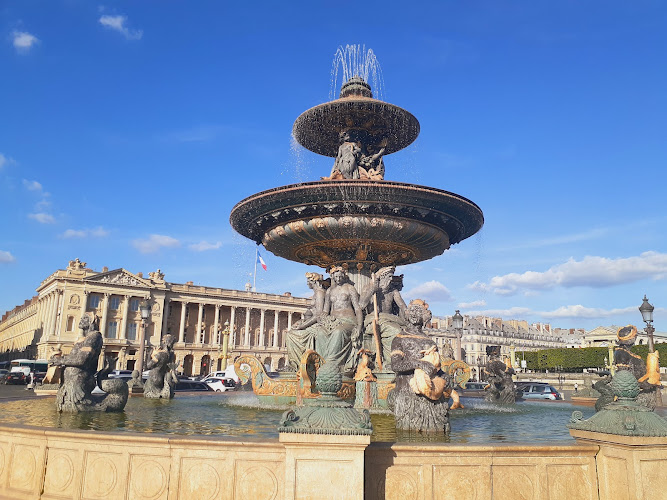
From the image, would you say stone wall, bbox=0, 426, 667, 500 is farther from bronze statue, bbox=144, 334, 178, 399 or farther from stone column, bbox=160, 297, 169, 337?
stone column, bbox=160, 297, 169, 337

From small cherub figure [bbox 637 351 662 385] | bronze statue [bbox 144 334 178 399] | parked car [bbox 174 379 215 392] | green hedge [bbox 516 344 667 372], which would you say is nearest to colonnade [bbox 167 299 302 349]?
green hedge [bbox 516 344 667 372]

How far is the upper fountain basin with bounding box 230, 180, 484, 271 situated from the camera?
11.0m

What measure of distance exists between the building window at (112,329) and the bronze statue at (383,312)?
3235 inches

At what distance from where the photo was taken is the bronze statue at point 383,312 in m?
10.9

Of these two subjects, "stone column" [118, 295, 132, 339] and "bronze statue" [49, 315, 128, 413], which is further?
"stone column" [118, 295, 132, 339]

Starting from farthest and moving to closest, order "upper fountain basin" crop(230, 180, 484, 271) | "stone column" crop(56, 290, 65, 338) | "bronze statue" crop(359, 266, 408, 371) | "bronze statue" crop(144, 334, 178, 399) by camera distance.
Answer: "stone column" crop(56, 290, 65, 338)
"bronze statue" crop(144, 334, 178, 399)
"upper fountain basin" crop(230, 180, 484, 271)
"bronze statue" crop(359, 266, 408, 371)

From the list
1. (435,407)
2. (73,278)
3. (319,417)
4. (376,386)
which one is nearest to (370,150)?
(376,386)

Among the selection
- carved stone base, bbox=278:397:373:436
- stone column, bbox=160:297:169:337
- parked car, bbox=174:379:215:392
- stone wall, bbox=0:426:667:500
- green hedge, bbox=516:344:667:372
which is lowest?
stone wall, bbox=0:426:667:500

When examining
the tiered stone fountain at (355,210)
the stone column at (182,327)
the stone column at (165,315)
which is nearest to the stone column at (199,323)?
the stone column at (182,327)

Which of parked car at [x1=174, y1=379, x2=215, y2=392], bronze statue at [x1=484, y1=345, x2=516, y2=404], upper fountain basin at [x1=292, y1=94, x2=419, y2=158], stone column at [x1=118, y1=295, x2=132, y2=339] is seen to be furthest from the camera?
stone column at [x1=118, y1=295, x2=132, y2=339]

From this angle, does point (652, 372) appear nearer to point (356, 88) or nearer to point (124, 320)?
point (356, 88)

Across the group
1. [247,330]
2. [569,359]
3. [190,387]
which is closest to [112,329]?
[247,330]

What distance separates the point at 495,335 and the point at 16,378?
103 m

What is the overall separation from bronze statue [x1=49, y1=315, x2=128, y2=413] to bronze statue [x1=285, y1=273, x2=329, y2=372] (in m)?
3.57
